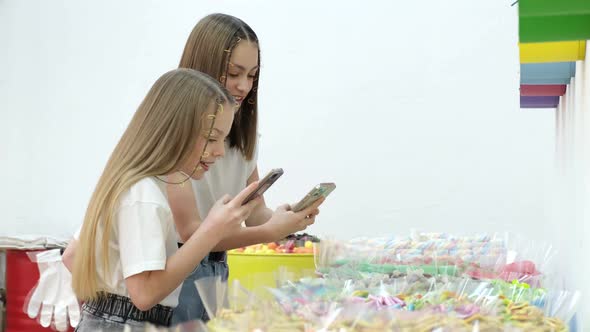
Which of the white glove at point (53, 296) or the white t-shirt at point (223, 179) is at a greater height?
the white t-shirt at point (223, 179)

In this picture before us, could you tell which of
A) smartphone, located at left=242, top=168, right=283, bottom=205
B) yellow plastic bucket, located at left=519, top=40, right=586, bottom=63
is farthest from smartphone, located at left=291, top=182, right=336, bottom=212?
yellow plastic bucket, located at left=519, top=40, right=586, bottom=63

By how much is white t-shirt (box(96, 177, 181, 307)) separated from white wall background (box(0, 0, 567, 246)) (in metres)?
3.07

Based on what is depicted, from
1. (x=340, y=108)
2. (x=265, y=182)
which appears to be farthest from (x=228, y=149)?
(x=340, y=108)

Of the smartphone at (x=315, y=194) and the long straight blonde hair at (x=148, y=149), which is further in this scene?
the smartphone at (x=315, y=194)

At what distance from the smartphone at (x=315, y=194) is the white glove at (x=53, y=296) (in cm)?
263

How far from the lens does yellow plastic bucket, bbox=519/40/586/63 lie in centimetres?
162

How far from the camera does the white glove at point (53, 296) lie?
14.8ft

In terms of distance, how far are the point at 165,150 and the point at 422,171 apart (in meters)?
3.39

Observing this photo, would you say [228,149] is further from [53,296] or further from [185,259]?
[53,296]

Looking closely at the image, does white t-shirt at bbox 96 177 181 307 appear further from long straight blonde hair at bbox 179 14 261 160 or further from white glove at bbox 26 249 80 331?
white glove at bbox 26 249 80 331

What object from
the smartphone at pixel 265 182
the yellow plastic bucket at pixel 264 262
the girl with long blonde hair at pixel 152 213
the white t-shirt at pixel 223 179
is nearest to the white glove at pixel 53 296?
the yellow plastic bucket at pixel 264 262

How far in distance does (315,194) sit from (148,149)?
588 millimetres

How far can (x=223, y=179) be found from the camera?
2.22 metres

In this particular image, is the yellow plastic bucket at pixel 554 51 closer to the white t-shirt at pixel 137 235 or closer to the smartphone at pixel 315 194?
the smartphone at pixel 315 194
